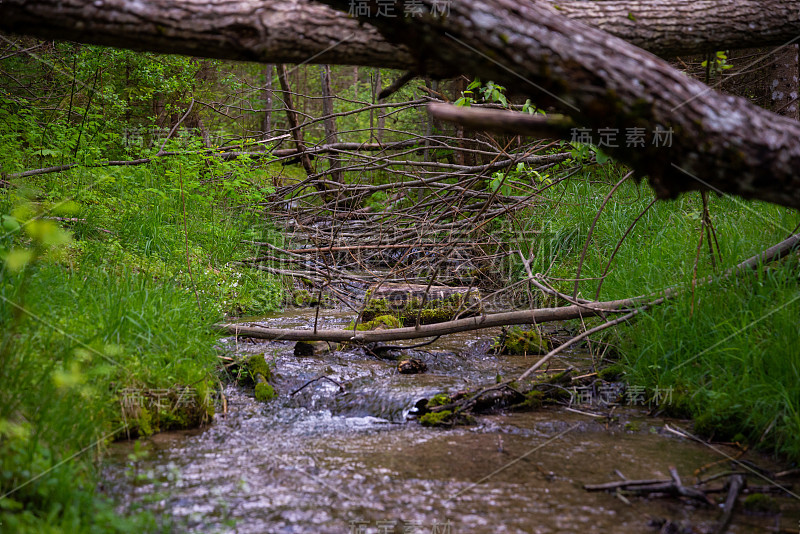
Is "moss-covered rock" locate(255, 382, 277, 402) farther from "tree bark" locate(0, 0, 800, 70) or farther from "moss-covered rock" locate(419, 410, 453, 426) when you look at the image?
"tree bark" locate(0, 0, 800, 70)

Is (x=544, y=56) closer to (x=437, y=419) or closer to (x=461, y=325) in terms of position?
(x=437, y=419)

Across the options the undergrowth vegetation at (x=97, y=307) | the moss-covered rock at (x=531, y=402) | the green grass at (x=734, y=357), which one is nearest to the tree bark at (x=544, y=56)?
the undergrowth vegetation at (x=97, y=307)

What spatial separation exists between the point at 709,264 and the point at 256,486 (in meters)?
3.48

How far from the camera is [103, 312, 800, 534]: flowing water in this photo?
229 centimetres

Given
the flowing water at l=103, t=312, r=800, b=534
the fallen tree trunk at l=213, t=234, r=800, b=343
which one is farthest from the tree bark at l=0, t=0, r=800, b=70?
the fallen tree trunk at l=213, t=234, r=800, b=343

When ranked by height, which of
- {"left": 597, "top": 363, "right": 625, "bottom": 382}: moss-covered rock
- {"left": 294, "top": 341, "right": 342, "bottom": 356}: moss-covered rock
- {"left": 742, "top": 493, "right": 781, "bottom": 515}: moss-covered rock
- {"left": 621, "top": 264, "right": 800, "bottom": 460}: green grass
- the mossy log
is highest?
{"left": 621, "top": 264, "right": 800, "bottom": 460}: green grass

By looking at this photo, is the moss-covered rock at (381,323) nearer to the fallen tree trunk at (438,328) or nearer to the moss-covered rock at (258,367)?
the fallen tree trunk at (438,328)

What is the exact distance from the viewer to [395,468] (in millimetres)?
2818

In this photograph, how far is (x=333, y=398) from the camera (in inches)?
154

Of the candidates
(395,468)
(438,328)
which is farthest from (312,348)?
(395,468)

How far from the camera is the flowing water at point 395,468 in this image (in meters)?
2.29

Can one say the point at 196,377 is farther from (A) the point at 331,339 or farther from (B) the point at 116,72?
(B) the point at 116,72

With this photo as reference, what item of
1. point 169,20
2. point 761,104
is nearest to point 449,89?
point 761,104

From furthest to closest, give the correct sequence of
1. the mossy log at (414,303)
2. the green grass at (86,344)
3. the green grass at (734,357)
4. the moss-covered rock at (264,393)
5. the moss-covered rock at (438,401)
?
the mossy log at (414,303) < the moss-covered rock at (264,393) < the moss-covered rock at (438,401) < the green grass at (734,357) < the green grass at (86,344)
